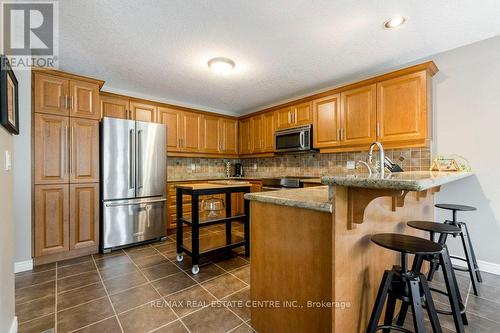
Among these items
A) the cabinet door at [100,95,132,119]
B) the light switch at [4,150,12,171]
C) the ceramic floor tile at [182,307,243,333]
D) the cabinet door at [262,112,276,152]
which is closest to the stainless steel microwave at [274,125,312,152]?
the cabinet door at [262,112,276,152]

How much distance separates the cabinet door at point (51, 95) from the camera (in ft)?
8.49

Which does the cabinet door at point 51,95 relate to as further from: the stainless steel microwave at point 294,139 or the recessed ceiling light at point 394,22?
the recessed ceiling light at point 394,22

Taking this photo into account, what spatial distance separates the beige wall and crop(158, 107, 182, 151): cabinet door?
262cm

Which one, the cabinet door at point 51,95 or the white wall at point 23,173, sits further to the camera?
the cabinet door at point 51,95

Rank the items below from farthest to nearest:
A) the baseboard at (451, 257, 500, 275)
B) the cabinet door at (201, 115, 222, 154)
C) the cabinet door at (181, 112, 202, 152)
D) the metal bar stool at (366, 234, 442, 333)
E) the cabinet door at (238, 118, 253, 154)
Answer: the cabinet door at (238, 118, 253, 154)
the cabinet door at (201, 115, 222, 154)
the cabinet door at (181, 112, 202, 152)
the baseboard at (451, 257, 500, 275)
the metal bar stool at (366, 234, 442, 333)

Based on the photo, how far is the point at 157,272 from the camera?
2.39 meters

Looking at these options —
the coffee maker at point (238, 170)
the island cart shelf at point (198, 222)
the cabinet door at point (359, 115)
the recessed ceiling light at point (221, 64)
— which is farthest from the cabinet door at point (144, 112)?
the cabinet door at point (359, 115)

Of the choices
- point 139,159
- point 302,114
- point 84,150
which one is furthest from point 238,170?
point 84,150

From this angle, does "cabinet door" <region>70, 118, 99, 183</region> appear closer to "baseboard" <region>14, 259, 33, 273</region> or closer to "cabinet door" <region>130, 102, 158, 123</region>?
"cabinet door" <region>130, 102, 158, 123</region>

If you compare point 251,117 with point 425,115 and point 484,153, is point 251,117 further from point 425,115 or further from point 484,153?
point 484,153

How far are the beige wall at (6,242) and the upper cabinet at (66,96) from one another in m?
1.45

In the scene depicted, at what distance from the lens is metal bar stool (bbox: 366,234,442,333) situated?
108 cm

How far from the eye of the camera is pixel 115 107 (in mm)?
3535

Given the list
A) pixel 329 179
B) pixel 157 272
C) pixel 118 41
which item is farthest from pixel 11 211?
pixel 329 179
